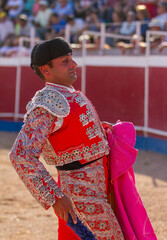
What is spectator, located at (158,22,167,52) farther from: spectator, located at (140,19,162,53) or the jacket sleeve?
the jacket sleeve

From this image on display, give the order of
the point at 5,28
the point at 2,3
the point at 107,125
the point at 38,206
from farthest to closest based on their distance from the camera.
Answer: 1. the point at 2,3
2. the point at 5,28
3. the point at 38,206
4. the point at 107,125

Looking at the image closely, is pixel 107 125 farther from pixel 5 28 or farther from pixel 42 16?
pixel 5 28

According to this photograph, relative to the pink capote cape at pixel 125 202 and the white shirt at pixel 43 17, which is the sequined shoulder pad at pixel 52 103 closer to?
the pink capote cape at pixel 125 202

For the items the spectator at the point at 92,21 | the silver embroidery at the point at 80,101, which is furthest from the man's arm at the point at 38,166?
the spectator at the point at 92,21

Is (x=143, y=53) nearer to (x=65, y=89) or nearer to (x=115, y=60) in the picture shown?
(x=115, y=60)

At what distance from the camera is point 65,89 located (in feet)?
8.04

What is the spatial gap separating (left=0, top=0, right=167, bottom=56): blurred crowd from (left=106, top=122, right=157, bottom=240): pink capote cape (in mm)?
6682

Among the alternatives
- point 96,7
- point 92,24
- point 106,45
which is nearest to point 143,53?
point 106,45

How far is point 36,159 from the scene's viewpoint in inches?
87.6

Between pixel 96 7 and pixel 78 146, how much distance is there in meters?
10.1

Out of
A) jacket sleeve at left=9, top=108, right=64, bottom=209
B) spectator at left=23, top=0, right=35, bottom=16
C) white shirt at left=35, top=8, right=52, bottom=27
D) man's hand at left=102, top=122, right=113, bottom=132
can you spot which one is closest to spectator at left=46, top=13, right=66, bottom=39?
white shirt at left=35, top=8, right=52, bottom=27

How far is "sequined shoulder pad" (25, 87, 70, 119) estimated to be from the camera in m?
2.30

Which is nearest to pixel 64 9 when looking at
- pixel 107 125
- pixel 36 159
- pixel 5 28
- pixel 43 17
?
pixel 43 17

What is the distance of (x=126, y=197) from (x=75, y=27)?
30.4 ft
